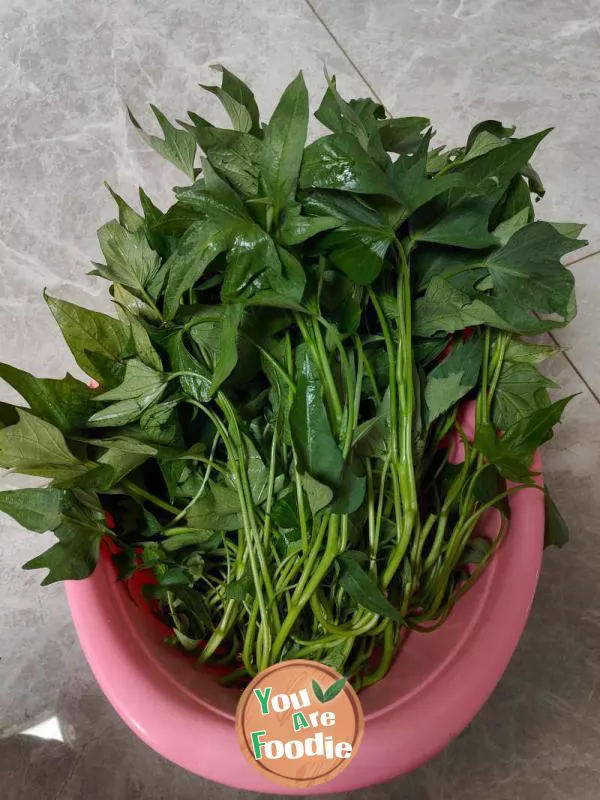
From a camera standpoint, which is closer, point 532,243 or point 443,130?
point 532,243

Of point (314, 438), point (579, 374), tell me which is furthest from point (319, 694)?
point (579, 374)

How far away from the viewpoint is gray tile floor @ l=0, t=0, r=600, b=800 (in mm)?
626

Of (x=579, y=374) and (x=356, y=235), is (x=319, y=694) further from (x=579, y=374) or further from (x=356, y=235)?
(x=579, y=374)

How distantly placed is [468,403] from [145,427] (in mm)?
221

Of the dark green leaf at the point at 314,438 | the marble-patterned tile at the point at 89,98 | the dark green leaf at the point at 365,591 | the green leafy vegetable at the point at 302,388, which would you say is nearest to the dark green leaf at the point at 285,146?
the green leafy vegetable at the point at 302,388

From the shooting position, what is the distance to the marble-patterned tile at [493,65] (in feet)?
2.67

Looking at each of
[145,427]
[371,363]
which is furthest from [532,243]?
[145,427]

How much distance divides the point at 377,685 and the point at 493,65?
73 cm

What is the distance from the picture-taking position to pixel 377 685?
0.47 m

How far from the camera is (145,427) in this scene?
44cm

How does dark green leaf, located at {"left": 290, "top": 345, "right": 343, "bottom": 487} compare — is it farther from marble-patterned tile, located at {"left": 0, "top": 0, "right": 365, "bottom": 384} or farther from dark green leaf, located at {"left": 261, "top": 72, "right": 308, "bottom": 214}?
marble-patterned tile, located at {"left": 0, "top": 0, "right": 365, "bottom": 384}

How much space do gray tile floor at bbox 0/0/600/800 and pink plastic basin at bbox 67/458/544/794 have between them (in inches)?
8.6

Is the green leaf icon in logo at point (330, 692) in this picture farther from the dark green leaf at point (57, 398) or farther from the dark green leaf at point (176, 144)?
the dark green leaf at point (176, 144)

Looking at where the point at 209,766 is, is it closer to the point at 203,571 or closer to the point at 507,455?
the point at 203,571
